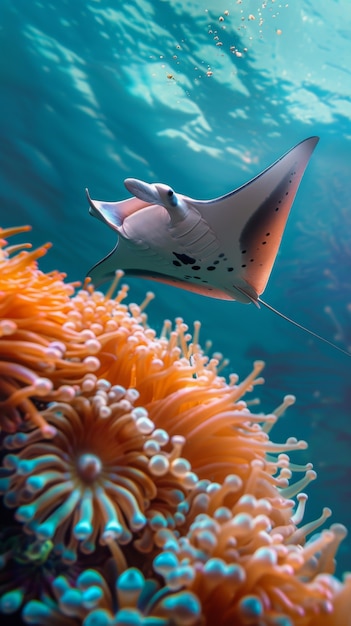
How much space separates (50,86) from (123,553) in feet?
49.5

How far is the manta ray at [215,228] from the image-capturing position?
4.12 metres

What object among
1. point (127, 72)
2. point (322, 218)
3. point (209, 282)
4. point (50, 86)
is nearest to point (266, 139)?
point (322, 218)

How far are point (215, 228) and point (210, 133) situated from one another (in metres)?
9.58

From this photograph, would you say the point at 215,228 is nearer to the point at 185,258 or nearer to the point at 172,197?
the point at 185,258

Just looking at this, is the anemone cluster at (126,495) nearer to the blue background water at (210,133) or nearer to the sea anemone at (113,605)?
the sea anemone at (113,605)

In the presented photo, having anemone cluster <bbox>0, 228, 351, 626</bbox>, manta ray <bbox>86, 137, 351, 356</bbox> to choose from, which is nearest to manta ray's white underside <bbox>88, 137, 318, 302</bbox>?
manta ray <bbox>86, 137, 351, 356</bbox>

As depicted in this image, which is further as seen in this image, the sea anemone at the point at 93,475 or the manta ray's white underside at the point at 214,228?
the manta ray's white underside at the point at 214,228

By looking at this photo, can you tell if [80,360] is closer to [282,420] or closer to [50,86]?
[50,86]

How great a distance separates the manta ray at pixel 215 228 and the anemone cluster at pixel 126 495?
81.9 inches

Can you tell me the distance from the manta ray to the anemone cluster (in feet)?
6.83

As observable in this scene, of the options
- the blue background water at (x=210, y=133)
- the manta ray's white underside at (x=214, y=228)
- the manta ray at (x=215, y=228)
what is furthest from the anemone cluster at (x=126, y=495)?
the blue background water at (x=210, y=133)

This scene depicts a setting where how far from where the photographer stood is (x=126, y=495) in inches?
68.0

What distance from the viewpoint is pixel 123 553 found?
1756 millimetres

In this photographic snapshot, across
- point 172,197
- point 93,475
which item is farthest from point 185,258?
point 93,475
